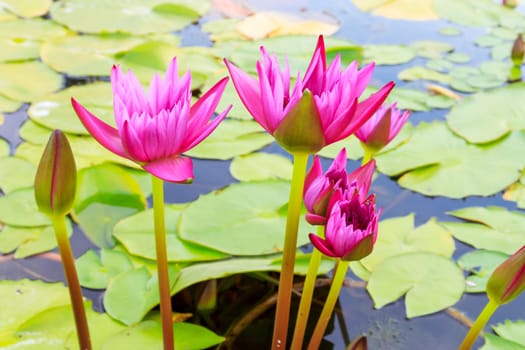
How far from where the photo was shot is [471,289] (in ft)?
3.94

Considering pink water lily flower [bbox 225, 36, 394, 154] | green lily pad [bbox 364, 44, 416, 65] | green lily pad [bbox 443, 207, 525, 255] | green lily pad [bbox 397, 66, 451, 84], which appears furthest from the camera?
green lily pad [bbox 364, 44, 416, 65]

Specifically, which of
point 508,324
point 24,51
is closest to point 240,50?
point 24,51

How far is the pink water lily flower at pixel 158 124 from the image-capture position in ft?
2.24

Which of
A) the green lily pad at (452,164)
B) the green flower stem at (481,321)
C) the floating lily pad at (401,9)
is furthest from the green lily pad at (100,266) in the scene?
the floating lily pad at (401,9)

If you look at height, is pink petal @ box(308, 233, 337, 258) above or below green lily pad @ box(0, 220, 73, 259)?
above

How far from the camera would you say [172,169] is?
2.27 ft

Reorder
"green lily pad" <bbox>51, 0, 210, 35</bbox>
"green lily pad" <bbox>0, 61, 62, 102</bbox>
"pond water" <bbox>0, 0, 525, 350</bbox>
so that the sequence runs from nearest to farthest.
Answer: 1. "pond water" <bbox>0, 0, 525, 350</bbox>
2. "green lily pad" <bbox>0, 61, 62, 102</bbox>
3. "green lily pad" <bbox>51, 0, 210, 35</bbox>

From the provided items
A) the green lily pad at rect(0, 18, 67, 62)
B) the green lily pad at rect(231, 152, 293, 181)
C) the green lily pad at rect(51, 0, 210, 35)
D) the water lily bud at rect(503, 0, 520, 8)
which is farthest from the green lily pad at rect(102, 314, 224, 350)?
the water lily bud at rect(503, 0, 520, 8)

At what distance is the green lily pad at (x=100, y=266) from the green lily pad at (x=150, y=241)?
1.2 inches

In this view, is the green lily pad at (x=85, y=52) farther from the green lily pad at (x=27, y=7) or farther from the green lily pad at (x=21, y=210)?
the green lily pad at (x=21, y=210)

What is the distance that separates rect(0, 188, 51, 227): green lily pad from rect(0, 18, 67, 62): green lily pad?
2.97 feet

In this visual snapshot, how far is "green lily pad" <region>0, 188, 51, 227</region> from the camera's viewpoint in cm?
130

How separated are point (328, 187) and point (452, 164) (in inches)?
39.9

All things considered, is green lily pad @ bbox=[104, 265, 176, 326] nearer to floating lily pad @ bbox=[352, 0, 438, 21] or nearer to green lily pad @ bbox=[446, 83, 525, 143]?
green lily pad @ bbox=[446, 83, 525, 143]
